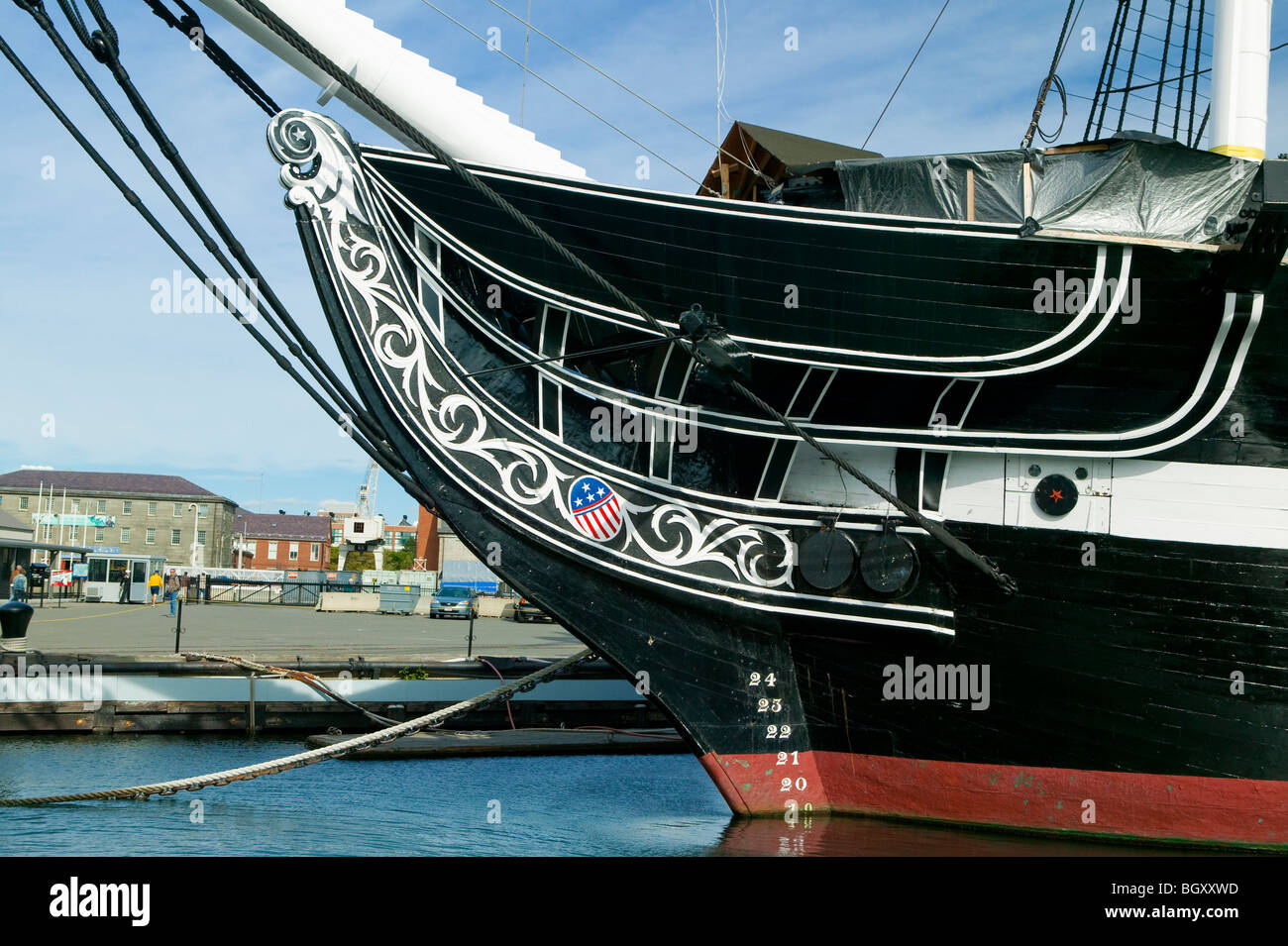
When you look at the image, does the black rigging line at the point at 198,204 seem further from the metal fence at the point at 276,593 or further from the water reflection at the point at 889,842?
the metal fence at the point at 276,593

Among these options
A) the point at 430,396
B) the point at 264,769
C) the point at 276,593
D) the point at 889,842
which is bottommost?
the point at 276,593

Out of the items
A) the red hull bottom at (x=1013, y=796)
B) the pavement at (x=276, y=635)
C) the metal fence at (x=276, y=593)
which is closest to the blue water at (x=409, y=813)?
the red hull bottom at (x=1013, y=796)

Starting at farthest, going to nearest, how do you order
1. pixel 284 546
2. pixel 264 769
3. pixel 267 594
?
pixel 284 546
pixel 267 594
pixel 264 769

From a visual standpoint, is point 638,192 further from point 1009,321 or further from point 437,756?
point 437,756

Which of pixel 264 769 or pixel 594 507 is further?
pixel 264 769

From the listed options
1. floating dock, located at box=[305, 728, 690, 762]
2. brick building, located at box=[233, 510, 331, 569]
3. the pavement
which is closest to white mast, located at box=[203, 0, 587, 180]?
floating dock, located at box=[305, 728, 690, 762]

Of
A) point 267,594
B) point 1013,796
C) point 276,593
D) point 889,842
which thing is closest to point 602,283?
point 889,842

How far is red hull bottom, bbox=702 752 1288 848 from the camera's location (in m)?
7.68

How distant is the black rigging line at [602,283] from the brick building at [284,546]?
278 feet

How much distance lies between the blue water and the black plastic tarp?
4430mm

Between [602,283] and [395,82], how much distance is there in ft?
7.45

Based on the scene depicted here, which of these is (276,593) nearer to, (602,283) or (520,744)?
(520,744)

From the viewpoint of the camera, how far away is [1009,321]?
7785mm

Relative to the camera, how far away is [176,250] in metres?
Answer: 7.74
